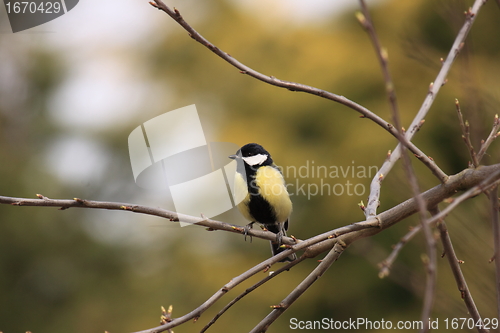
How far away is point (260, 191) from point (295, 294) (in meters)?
1.46

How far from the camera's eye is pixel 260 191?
330cm

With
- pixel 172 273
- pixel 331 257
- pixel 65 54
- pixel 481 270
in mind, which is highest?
pixel 65 54

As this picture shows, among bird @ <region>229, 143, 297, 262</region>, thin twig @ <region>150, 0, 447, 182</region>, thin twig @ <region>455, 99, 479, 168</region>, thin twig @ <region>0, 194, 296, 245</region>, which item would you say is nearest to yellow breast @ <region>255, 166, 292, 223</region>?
bird @ <region>229, 143, 297, 262</region>

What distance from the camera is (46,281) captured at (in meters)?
7.51

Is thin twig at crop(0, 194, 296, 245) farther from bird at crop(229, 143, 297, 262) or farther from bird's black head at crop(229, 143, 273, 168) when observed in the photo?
bird's black head at crop(229, 143, 273, 168)

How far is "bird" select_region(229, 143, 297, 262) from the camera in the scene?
10.8ft

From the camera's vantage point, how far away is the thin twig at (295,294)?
1747 mm

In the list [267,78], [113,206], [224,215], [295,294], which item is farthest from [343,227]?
[224,215]

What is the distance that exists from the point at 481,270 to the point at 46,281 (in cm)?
771

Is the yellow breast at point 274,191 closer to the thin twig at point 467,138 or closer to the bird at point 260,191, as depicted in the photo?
the bird at point 260,191

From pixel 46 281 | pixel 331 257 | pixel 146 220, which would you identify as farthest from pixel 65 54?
pixel 331 257

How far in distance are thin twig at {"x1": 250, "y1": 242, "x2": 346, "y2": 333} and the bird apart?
1216 millimetres

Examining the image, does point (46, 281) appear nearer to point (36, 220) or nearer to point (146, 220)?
point (36, 220)

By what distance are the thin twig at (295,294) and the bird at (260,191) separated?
3.99ft
